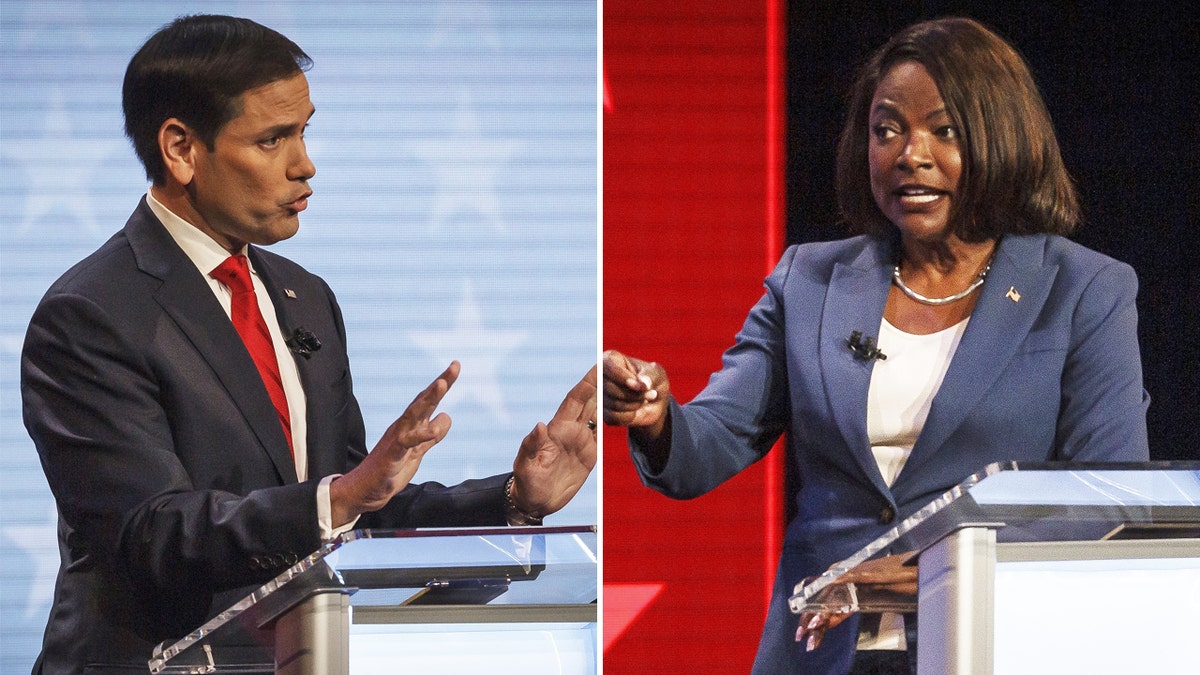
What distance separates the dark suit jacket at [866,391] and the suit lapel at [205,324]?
2.34ft

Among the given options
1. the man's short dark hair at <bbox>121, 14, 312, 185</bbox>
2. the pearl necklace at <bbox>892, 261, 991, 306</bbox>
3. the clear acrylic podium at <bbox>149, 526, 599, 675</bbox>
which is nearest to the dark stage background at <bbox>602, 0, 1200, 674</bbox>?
the pearl necklace at <bbox>892, 261, 991, 306</bbox>

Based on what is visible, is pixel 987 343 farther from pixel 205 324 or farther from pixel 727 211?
pixel 205 324

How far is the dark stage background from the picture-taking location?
8.61 feet

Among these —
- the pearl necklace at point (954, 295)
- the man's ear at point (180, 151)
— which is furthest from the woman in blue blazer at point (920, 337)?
the man's ear at point (180, 151)

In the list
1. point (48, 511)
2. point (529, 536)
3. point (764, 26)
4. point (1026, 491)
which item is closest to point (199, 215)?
point (48, 511)

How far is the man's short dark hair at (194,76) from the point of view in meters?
2.18

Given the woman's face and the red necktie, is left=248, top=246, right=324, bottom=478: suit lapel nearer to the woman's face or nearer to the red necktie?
the red necktie

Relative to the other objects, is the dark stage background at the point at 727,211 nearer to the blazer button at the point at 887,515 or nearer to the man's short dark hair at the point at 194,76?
the blazer button at the point at 887,515

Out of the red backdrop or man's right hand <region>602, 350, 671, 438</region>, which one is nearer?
man's right hand <region>602, 350, 671, 438</region>

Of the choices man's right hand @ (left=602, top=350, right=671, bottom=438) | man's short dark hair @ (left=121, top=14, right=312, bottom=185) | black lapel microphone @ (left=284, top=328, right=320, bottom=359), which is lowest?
man's right hand @ (left=602, top=350, right=671, bottom=438)

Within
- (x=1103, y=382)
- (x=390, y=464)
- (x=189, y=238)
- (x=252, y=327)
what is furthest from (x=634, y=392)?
(x=1103, y=382)

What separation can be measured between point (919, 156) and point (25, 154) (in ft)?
5.55

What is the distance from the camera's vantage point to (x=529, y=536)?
7.17 feet

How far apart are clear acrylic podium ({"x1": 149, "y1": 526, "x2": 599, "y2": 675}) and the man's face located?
2.04ft
